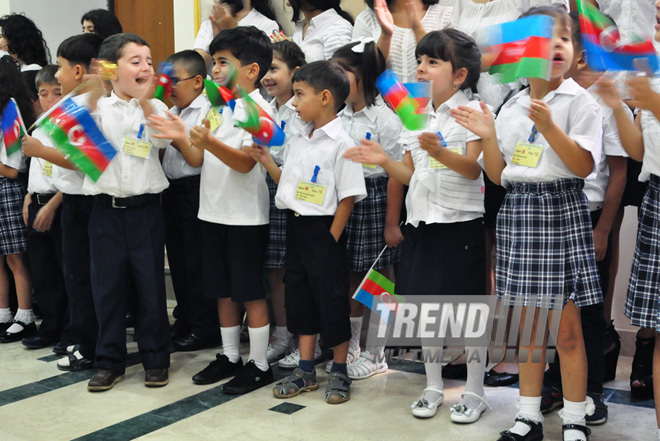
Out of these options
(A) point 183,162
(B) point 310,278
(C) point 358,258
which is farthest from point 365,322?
(A) point 183,162

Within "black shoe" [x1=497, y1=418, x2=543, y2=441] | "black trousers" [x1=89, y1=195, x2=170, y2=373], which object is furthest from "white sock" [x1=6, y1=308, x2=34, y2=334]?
"black shoe" [x1=497, y1=418, x2=543, y2=441]

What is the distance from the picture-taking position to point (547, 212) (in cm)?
235

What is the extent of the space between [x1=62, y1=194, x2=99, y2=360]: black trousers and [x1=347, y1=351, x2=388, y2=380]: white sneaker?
1.14 metres

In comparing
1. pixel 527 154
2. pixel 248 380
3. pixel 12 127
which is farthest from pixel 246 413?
pixel 12 127

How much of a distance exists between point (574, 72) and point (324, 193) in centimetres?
97

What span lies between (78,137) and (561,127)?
175 cm

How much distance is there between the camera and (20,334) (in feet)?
12.7

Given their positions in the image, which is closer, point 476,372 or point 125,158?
point 476,372

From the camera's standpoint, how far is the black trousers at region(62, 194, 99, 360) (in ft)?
11.0

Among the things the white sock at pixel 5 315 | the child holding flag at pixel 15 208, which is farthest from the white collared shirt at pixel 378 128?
the white sock at pixel 5 315

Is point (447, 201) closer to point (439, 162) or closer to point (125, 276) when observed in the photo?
point (439, 162)

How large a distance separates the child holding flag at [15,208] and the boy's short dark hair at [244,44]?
50.3 inches

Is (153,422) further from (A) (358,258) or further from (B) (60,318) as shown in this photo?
(B) (60,318)

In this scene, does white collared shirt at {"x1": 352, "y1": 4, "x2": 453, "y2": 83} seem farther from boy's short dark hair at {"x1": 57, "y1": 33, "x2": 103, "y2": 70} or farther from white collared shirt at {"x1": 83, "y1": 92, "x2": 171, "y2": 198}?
boy's short dark hair at {"x1": 57, "y1": 33, "x2": 103, "y2": 70}
